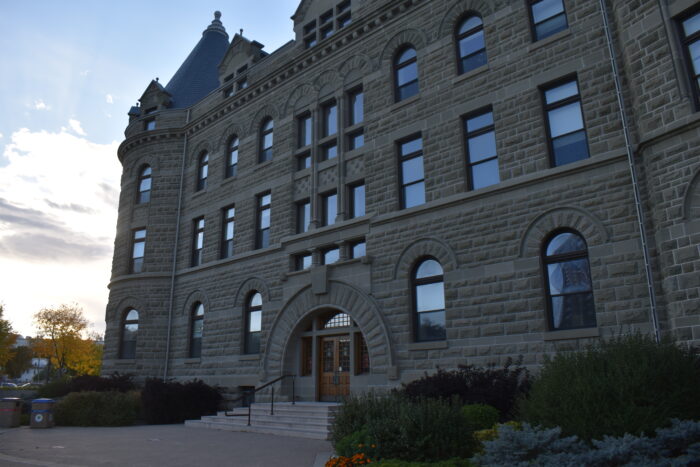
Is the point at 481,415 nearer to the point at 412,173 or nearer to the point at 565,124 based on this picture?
the point at 565,124

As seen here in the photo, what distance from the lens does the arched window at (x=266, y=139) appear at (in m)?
22.6

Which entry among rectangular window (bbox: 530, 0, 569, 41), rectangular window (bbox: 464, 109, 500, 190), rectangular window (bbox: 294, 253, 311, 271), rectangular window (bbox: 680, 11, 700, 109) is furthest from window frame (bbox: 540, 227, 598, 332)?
rectangular window (bbox: 294, 253, 311, 271)

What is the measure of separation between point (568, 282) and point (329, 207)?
9.18m

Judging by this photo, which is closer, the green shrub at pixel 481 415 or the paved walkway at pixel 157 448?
the paved walkway at pixel 157 448

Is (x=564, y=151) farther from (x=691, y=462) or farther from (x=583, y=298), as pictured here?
(x=691, y=462)

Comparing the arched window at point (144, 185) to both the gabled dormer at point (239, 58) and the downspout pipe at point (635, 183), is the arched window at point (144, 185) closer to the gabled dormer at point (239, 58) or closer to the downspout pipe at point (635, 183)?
the gabled dormer at point (239, 58)

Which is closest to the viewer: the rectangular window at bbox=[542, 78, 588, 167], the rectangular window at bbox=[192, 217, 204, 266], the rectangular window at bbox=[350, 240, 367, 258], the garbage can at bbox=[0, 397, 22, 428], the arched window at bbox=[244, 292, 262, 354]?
the rectangular window at bbox=[542, 78, 588, 167]

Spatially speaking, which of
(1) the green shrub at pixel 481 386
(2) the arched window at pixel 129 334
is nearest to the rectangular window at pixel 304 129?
(1) the green shrub at pixel 481 386

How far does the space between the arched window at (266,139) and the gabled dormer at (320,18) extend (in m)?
3.56

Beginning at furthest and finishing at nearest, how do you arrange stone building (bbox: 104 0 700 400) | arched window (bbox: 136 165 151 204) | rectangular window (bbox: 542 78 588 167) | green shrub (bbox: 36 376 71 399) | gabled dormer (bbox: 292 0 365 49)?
arched window (bbox: 136 165 151 204)
green shrub (bbox: 36 376 71 399)
gabled dormer (bbox: 292 0 365 49)
rectangular window (bbox: 542 78 588 167)
stone building (bbox: 104 0 700 400)

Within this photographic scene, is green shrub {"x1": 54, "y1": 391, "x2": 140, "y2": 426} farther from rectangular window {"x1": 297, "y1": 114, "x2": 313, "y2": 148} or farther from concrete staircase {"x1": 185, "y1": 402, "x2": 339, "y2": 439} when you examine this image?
rectangular window {"x1": 297, "y1": 114, "x2": 313, "y2": 148}

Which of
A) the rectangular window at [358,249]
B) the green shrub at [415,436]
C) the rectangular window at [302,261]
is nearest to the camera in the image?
the green shrub at [415,436]

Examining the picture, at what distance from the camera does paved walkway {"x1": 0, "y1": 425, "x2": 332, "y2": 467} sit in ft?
32.9

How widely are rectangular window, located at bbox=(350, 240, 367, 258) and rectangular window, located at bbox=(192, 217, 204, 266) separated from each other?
9.22 m
